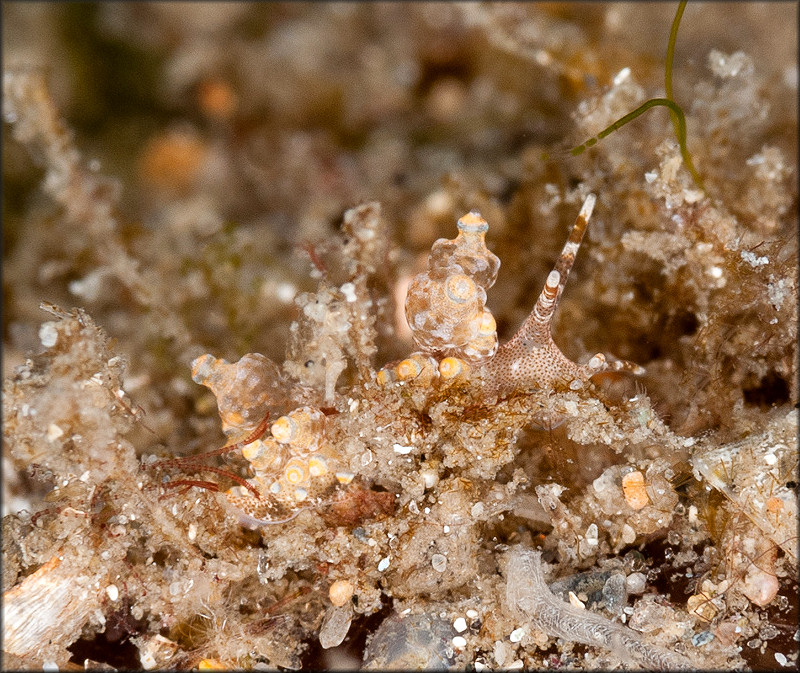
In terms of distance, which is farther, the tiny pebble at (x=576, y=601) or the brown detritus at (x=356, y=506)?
the brown detritus at (x=356, y=506)

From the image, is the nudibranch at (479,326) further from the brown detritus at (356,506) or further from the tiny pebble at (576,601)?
the tiny pebble at (576,601)

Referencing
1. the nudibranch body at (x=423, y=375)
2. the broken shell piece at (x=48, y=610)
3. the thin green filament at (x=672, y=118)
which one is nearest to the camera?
the broken shell piece at (x=48, y=610)

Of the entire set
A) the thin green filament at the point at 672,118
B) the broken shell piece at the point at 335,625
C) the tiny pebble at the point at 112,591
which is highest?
the thin green filament at the point at 672,118

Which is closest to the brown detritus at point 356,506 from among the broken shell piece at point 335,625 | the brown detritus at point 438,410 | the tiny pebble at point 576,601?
the brown detritus at point 438,410

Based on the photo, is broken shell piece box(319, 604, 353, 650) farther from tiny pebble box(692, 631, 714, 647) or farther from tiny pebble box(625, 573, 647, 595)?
tiny pebble box(692, 631, 714, 647)

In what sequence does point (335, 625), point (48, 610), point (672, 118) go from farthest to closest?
point (672, 118) → point (335, 625) → point (48, 610)

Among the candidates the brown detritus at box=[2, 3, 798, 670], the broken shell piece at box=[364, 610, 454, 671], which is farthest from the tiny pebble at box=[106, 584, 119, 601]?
the broken shell piece at box=[364, 610, 454, 671]

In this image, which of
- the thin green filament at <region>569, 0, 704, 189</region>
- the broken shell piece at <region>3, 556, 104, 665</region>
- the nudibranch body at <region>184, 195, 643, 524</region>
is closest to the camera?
the broken shell piece at <region>3, 556, 104, 665</region>

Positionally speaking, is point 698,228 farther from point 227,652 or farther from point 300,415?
point 227,652

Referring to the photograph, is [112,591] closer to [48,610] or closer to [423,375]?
[48,610]

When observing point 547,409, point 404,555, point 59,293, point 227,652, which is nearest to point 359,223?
point 547,409

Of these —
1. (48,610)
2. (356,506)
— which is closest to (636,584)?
(356,506)
